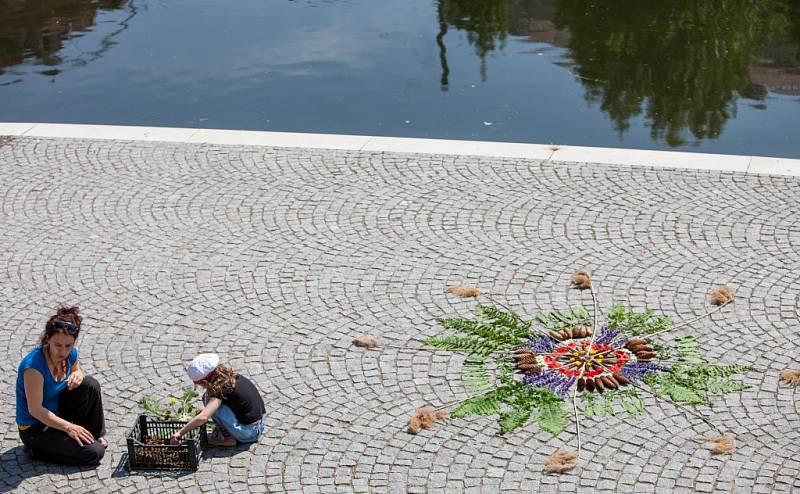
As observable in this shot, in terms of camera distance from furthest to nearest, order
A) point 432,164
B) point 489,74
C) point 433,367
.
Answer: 1. point 489,74
2. point 432,164
3. point 433,367

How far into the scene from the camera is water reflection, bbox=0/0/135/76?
1641 cm

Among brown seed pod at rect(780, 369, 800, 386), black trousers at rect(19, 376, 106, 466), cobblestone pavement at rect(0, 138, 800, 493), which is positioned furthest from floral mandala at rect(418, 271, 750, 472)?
black trousers at rect(19, 376, 106, 466)

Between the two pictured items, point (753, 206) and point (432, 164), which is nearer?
point (753, 206)

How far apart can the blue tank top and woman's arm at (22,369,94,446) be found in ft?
0.13

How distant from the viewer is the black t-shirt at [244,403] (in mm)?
6508

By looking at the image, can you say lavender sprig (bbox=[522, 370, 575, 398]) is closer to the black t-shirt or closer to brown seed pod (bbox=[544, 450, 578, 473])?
brown seed pod (bbox=[544, 450, 578, 473])

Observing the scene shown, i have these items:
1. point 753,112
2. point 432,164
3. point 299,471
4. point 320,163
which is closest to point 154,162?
point 320,163

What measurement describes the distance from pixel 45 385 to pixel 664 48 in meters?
11.2

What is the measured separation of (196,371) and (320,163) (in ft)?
16.4

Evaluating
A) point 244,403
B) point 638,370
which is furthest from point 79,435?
point 638,370

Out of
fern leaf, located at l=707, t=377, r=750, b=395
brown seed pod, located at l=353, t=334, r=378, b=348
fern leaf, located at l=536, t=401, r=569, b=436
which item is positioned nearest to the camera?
fern leaf, located at l=536, t=401, r=569, b=436

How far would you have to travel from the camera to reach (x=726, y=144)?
11969 millimetres

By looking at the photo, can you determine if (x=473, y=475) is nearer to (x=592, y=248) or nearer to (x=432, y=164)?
(x=592, y=248)

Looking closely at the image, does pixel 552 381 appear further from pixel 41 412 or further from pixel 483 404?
pixel 41 412
